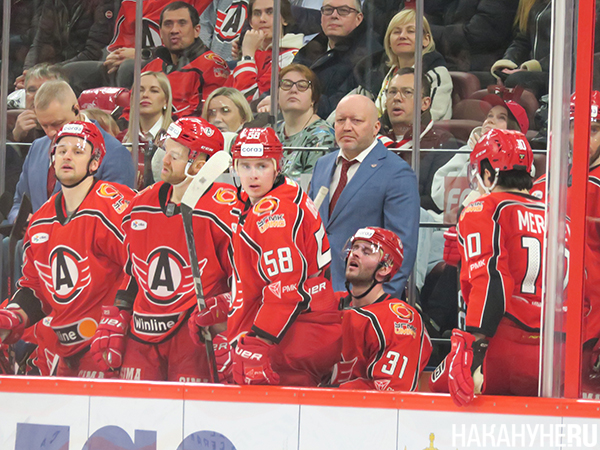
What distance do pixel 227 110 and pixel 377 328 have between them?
1.58 metres

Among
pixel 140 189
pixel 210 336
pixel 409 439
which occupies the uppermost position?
pixel 140 189

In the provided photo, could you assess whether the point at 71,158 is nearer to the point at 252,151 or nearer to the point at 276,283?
the point at 252,151

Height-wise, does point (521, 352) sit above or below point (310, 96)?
below

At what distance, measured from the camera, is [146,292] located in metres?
3.80

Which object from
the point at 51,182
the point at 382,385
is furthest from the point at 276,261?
the point at 51,182

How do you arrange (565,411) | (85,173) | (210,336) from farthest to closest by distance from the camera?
1. (85,173)
2. (210,336)
3. (565,411)

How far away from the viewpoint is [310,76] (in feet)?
14.1

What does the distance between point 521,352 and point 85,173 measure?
2197 mm

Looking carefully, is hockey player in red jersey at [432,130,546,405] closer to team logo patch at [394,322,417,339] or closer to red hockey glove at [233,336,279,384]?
team logo patch at [394,322,417,339]

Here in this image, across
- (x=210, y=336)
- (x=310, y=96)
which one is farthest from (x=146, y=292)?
(x=310, y=96)

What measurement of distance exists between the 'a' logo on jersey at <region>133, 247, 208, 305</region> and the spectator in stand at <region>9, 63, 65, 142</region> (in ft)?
3.51

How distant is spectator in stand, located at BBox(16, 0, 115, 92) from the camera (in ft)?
14.4

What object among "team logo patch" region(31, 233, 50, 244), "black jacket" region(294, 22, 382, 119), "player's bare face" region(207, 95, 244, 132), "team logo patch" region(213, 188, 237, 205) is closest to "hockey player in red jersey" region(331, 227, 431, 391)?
"team logo patch" region(213, 188, 237, 205)

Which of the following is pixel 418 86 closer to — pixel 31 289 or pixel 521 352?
pixel 521 352
